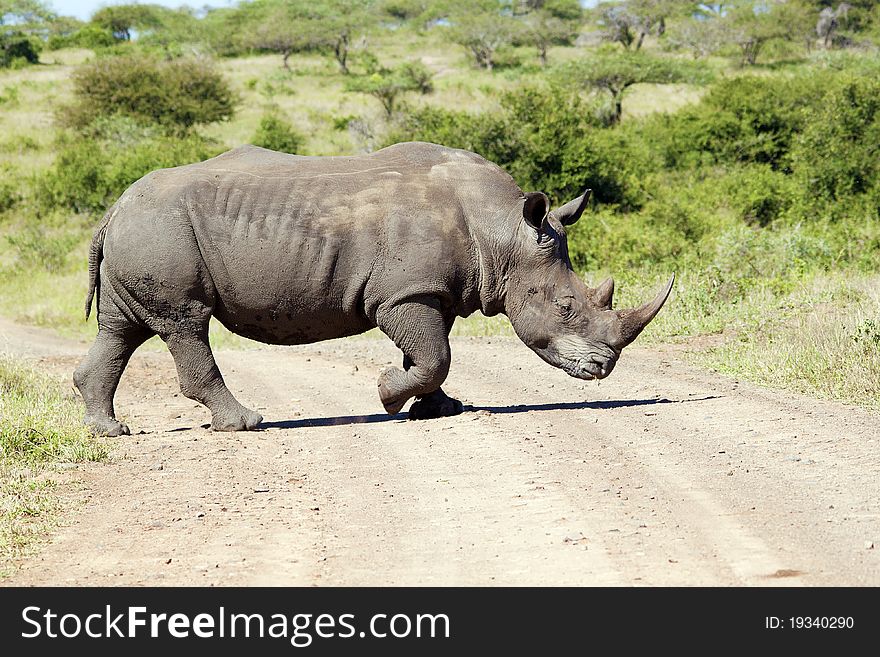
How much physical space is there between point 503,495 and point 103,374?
3.86m

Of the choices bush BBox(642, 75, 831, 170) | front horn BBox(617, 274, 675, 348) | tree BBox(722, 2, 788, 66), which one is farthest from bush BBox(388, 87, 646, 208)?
tree BBox(722, 2, 788, 66)

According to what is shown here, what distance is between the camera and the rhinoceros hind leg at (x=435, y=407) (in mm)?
9016

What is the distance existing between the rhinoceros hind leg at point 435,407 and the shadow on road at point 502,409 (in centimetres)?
14

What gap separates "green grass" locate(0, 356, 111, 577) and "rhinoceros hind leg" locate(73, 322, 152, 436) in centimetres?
17

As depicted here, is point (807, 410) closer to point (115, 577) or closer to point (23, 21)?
point (115, 577)

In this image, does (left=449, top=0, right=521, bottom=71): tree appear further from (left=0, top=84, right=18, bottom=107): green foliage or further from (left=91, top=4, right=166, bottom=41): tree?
(left=0, top=84, right=18, bottom=107): green foliage

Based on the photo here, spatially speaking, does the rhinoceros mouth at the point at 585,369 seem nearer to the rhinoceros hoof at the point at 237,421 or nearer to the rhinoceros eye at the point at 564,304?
the rhinoceros eye at the point at 564,304

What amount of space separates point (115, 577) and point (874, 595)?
305cm

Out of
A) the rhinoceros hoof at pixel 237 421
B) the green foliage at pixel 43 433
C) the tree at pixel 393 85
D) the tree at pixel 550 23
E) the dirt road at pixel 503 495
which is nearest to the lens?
the dirt road at pixel 503 495

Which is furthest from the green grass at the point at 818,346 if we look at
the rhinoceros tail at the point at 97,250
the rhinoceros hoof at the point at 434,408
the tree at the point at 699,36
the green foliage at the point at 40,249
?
the tree at the point at 699,36

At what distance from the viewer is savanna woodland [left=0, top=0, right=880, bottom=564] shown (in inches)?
468

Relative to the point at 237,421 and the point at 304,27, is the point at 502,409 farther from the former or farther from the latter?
the point at 304,27

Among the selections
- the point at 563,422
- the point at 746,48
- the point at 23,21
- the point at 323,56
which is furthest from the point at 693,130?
the point at 23,21

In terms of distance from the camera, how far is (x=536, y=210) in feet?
27.5
